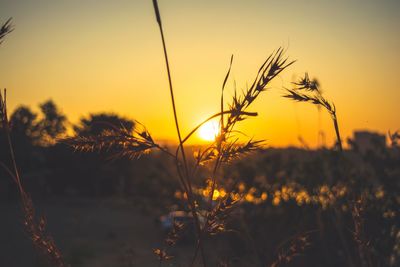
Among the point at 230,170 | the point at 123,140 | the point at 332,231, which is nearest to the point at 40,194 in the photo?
the point at 230,170

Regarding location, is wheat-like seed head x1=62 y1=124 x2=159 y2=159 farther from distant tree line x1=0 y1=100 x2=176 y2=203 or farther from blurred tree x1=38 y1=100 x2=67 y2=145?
distant tree line x1=0 y1=100 x2=176 y2=203

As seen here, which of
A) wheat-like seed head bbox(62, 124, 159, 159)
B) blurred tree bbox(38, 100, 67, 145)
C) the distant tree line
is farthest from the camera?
the distant tree line

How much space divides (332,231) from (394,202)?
185cm

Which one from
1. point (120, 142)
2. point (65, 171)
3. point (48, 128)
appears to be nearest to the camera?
point (120, 142)

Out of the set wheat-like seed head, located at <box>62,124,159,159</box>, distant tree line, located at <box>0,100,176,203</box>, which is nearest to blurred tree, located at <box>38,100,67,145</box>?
wheat-like seed head, located at <box>62,124,159,159</box>

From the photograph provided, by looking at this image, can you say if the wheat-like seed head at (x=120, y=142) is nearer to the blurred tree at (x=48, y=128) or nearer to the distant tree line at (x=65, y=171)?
the blurred tree at (x=48, y=128)

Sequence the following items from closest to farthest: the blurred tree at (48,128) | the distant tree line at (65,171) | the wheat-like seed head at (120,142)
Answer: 1. the wheat-like seed head at (120,142)
2. the blurred tree at (48,128)
3. the distant tree line at (65,171)

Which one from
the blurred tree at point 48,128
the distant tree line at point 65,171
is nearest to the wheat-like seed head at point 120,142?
the blurred tree at point 48,128

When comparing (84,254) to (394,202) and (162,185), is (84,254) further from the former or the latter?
(394,202)

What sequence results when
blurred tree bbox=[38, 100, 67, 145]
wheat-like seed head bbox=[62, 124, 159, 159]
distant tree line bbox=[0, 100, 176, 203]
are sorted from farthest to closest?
distant tree line bbox=[0, 100, 176, 203]
blurred tree bbox=[38, 100, 67, 145]
wheat-like seed head bbox=[62, 124, 159, 159]

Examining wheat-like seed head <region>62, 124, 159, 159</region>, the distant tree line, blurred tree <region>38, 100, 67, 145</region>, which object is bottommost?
wheat-like seed head <region>62, 124, 159, 159</region>

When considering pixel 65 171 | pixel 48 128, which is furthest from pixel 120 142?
pixel 65 171

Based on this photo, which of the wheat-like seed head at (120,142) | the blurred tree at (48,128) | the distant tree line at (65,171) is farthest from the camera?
the distant tree line at (65,171)

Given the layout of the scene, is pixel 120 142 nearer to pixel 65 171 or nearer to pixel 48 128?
pixel 48 128
